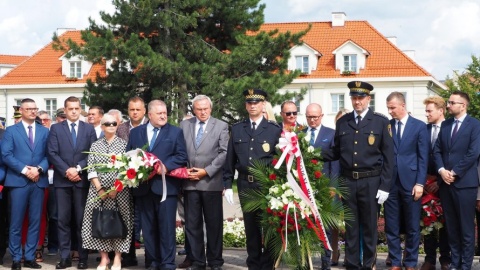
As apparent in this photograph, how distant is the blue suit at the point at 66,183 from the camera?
996cm

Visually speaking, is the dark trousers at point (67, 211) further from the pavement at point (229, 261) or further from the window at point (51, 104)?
the window at point (51, 104)

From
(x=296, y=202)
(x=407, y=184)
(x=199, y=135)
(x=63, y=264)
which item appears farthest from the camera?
(x=63, y=264)

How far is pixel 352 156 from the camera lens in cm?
859

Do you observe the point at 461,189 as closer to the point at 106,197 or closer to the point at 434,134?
the point at 434,134

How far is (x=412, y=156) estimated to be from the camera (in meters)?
9.16

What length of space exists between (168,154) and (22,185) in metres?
2.14

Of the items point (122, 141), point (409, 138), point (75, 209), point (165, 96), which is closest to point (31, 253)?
point (75, 209)

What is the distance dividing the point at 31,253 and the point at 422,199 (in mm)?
5232

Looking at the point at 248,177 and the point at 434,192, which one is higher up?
the point at 248,177

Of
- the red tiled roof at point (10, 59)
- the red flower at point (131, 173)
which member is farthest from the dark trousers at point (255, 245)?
the red tiled roof at point (10, 59)

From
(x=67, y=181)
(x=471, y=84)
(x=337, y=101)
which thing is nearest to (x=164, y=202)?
(x=67, y=181)

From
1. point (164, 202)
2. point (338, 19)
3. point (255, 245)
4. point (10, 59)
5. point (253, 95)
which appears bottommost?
point (255, 245)

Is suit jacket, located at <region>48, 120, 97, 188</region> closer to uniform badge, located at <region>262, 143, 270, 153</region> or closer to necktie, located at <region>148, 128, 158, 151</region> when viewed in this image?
necktie, located at <region>148, 128, 158, 151</region>

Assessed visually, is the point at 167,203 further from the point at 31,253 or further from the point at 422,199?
the point at 422,199
